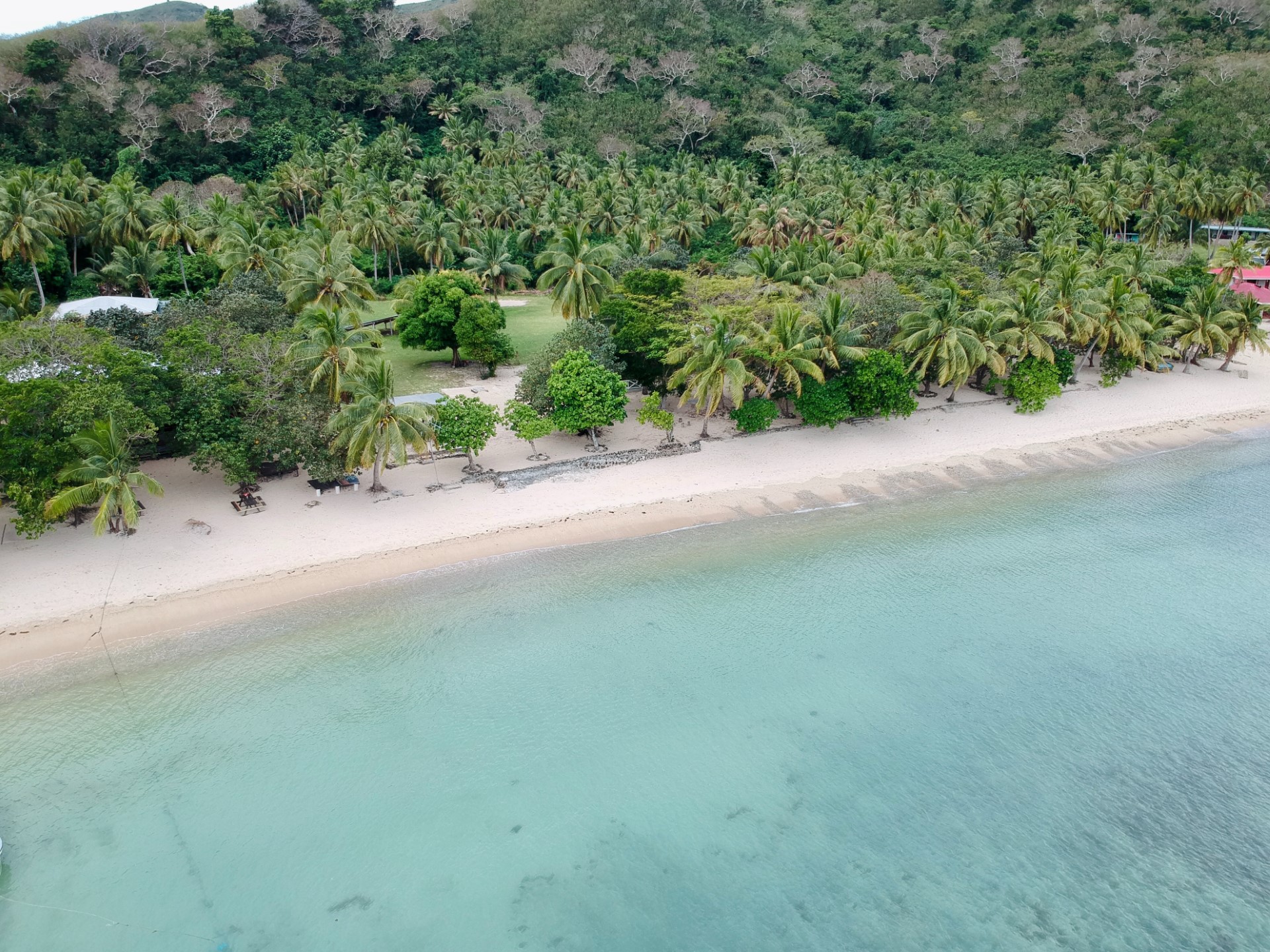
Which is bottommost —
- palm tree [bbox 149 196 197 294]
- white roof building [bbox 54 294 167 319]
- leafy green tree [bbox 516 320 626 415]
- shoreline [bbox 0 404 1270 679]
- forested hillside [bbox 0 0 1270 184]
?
shoreline [bbox 0 404 1270 679]

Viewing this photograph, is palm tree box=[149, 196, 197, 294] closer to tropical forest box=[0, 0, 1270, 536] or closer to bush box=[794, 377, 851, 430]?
tropical forest box=[0, 0, 1270, 536]

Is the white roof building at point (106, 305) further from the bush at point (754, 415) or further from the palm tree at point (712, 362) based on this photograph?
the bush at point (754, 415)

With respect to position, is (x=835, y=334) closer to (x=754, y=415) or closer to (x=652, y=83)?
(x=754, y=415)

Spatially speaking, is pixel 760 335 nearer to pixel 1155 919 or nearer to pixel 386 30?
pixel 1155 919

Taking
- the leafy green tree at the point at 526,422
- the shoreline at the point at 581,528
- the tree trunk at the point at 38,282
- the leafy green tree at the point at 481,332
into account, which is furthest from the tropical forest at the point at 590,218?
the shoreline at the point at 581,528

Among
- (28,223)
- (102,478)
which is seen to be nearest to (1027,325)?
(102,478)

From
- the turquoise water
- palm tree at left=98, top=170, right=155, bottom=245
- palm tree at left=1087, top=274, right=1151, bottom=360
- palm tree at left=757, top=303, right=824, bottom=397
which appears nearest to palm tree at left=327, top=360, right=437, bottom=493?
the turquoise water
